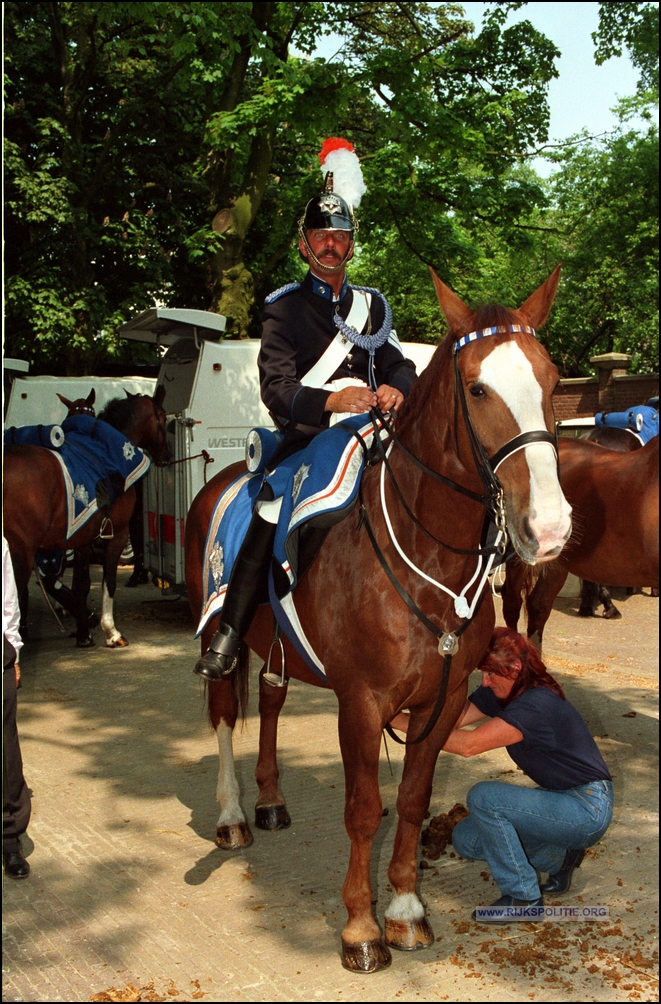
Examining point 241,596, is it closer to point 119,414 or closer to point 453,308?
point 453,308

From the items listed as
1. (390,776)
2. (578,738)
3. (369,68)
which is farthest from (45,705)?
(369,68)

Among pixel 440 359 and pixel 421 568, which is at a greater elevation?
pixel 440 359

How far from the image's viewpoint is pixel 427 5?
1759 centimetres

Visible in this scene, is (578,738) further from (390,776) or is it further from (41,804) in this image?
(41,804)

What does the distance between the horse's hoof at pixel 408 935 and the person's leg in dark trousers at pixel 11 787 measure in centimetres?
185

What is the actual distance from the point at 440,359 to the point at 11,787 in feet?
9.54

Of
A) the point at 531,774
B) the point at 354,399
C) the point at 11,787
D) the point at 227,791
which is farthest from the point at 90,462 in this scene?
the point at 531,774

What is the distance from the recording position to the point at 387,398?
376 cm

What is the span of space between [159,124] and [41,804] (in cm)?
1630

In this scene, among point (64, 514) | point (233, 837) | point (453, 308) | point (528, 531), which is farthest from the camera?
point (64, 514)

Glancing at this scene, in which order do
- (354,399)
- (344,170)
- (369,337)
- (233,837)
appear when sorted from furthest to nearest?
(233,837) → (344,170) → (369,337) → (354,399)

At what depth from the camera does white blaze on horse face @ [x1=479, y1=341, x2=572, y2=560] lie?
8.98 feet

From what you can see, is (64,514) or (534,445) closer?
(534,445)
